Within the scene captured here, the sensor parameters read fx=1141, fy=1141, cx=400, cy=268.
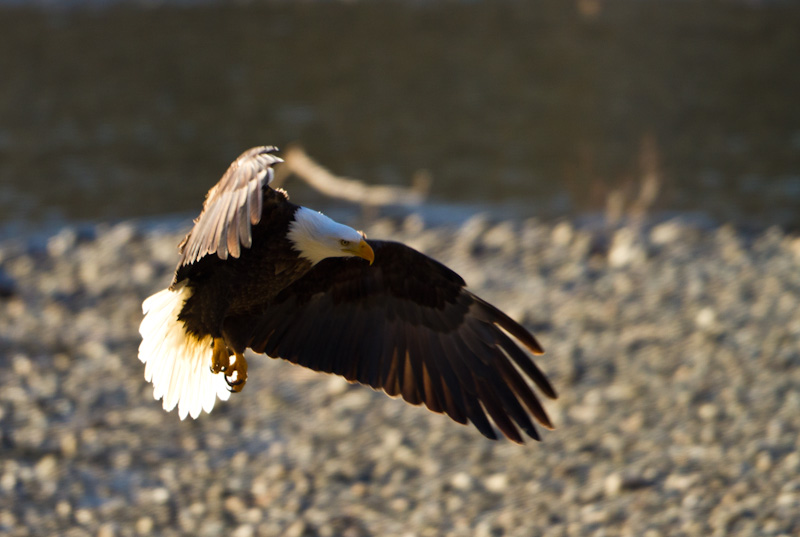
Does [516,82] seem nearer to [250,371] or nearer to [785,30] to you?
[785,30]

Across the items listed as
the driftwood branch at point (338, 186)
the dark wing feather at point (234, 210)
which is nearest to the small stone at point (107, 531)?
the dark wing feather at point (234, 210)

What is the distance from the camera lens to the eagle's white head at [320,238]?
11.1 feet

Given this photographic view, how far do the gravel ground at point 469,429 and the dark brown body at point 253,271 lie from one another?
1658mm

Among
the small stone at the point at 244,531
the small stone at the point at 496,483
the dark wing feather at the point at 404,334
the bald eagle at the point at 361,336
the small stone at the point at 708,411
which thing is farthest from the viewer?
the small stone at the point at 708,411

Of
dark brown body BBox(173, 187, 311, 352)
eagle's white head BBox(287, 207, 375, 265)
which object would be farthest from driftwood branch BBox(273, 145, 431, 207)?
eagle's white head BBox(287, 207, 375, 265)

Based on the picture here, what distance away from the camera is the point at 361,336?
3953 mm

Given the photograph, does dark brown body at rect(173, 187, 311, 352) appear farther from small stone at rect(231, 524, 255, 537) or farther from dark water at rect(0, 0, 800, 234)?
dark water at rect(0, 0, 800, 234)

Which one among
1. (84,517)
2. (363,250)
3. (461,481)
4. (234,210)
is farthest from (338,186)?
(234,210)

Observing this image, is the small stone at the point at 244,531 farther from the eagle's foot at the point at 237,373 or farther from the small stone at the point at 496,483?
the eagle's foot at the point at 237,373

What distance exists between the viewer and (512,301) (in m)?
7.05

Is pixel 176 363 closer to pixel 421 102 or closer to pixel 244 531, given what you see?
pixel 244 531

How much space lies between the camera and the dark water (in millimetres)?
9578

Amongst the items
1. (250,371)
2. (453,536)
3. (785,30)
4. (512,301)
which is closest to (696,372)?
(512,301)

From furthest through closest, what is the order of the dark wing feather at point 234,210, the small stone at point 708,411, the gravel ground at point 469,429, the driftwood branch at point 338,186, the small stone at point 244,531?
1. the driftwood branch at point 338,186
2. the small stone at point 708,411
3. the gravel ground at point 469,429
4. the small stone at point 244,531
5. the dark wing feather at point 234,210
